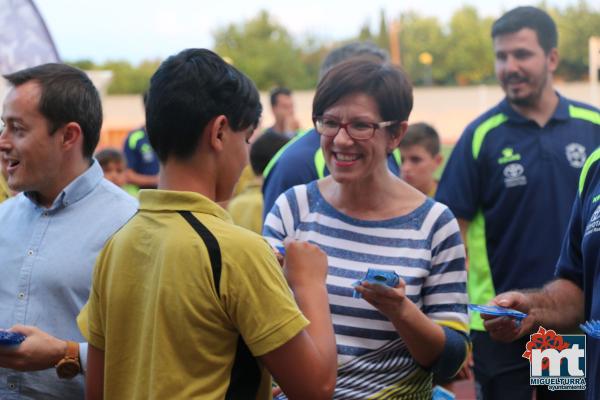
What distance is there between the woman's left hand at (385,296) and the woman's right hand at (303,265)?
254 mm

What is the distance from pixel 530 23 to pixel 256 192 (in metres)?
2.59

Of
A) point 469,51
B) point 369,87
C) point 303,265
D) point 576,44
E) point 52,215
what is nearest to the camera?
point 303,265

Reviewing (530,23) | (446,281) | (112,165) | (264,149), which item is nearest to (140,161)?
(112,165)

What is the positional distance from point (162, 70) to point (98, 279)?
0.64m

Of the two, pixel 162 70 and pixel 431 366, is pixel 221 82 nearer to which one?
pixel 162 70

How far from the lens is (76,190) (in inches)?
135

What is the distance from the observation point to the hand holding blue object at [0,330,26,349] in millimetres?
2930

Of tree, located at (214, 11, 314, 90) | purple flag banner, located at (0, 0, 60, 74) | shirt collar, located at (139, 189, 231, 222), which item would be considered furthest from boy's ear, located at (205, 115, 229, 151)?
tree, located at (214, 11, 314, 90)

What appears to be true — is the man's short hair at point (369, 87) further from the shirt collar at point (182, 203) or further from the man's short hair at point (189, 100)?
the shirt collar at point (182, 203)

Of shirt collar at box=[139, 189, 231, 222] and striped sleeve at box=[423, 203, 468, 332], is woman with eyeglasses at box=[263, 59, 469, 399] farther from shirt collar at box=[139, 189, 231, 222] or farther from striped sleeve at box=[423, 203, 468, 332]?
shirt collar at box=[139, 189, 231, 222]

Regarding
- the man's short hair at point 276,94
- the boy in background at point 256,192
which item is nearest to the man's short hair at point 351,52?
the boy in background at point 256,192

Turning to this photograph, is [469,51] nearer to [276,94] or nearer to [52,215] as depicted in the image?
[276,94]

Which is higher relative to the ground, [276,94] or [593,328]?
[593,328]

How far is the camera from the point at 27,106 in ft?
11.1
